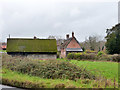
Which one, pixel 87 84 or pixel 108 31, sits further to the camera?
pixel 108 31

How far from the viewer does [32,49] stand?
35.1m

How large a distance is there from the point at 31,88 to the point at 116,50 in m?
37.7

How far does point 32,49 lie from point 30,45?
1882mm

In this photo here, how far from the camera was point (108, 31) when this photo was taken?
5034cm

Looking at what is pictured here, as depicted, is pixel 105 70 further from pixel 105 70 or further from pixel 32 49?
pixel 32 49

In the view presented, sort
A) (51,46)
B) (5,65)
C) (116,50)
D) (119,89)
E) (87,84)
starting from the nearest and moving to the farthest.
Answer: (119,89), (87,84), (5,65), (51,46), (116,50)

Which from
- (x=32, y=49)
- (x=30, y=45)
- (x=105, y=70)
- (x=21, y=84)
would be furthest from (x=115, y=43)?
(x=21, y=84)

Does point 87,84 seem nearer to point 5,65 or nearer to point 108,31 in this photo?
point 5,65

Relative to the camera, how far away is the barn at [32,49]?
113 ft

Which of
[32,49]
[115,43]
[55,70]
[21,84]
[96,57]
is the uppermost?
[115,43]

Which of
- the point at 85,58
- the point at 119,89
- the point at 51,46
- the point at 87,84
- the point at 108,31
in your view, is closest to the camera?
the point at 119,89

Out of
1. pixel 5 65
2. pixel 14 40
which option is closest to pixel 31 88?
pixel 5 65

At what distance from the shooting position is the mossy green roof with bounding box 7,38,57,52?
34769mm

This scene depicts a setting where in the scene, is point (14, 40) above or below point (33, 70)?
above
